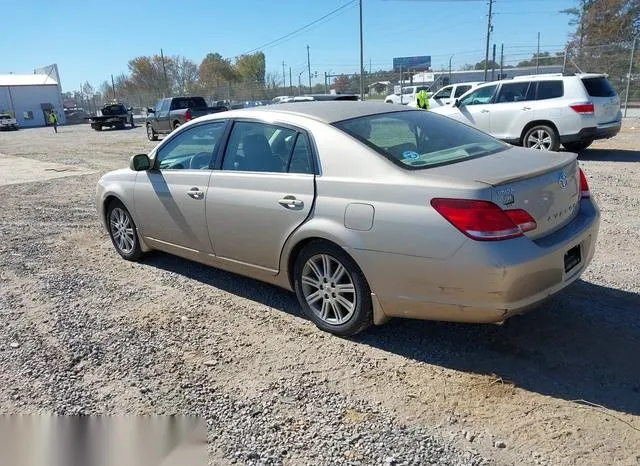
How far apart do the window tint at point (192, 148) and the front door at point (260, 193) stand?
219mm

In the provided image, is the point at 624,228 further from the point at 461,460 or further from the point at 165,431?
the point at 165,431

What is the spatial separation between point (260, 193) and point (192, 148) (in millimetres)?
1152

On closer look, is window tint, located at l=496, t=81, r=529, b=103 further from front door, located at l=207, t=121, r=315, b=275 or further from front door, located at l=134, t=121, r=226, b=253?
front door, located at l=207, t=121, r=315, b=275

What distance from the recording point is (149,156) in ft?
17.1

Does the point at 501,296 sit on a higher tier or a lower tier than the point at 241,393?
higher

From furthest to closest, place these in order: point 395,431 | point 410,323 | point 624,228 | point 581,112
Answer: point 581,112 → point 624,228 → point 410,323 → point 395,431

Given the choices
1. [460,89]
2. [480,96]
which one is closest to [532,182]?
[480,96]

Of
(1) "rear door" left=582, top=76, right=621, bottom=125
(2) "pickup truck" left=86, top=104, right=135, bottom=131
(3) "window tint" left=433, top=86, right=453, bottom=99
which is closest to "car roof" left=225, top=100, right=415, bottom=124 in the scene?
(1) "rear door" left=582, top=76, right=621, bottom=125

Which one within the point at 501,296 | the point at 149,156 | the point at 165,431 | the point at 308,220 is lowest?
the point at 165,431

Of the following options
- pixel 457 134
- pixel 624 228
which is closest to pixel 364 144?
pixel 457 134

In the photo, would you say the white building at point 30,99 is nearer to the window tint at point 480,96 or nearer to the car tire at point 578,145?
the window tint at point 480,96

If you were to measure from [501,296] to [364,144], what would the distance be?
133cm

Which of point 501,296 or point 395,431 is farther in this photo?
point 501,296

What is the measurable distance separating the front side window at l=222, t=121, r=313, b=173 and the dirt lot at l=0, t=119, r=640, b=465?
1169 millimetres
